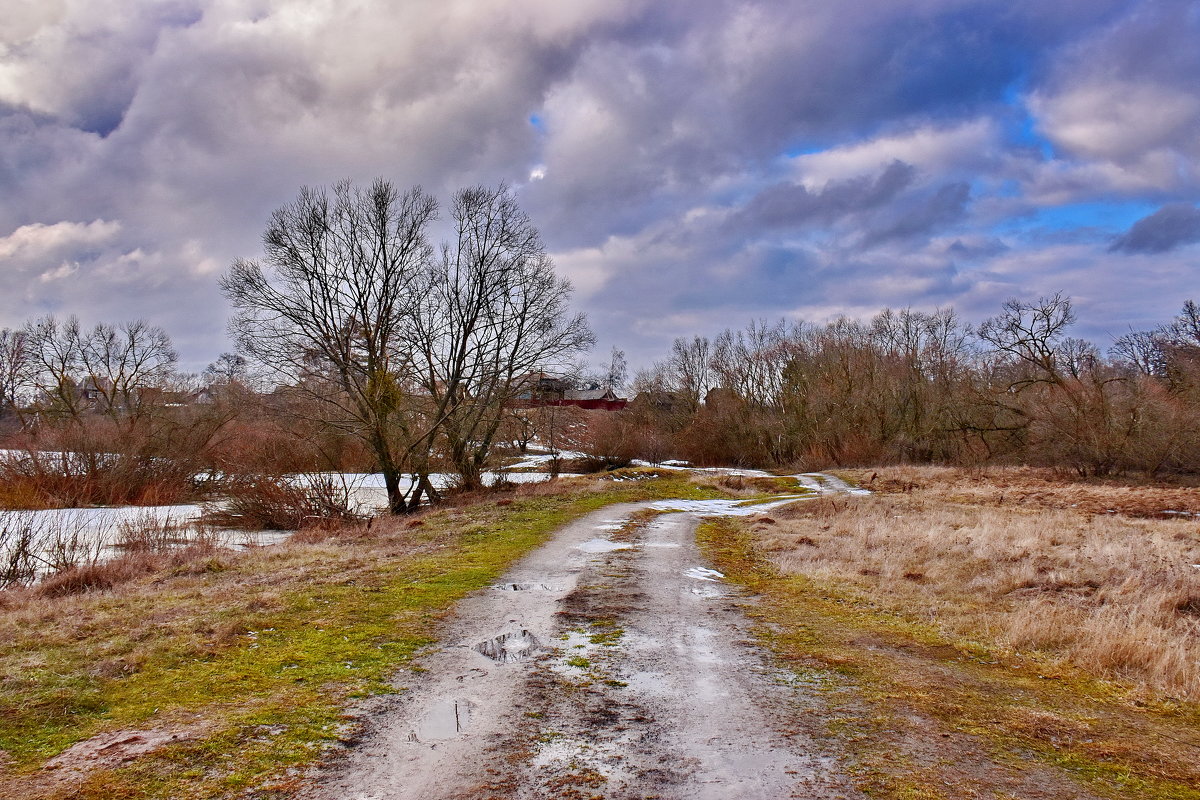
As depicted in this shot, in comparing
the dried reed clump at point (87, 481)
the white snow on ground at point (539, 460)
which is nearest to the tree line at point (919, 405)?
the white snow on ground at point (539, 460)

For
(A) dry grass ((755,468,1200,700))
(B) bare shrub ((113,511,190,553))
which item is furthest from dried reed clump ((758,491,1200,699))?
(B) bare shrub ((113,511,190,553))

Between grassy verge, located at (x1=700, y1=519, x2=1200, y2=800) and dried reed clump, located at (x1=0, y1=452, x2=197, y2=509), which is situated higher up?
dried reed clump, located at (x1=0, y1=452, x2=197, y2=509)

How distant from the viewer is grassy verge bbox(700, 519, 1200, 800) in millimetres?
3504

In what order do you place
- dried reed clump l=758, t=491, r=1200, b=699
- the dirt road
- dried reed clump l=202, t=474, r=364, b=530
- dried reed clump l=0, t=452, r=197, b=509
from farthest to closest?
1. dried reed clump l=0, t=452, r=197, b=509
2. dried reed clump l=202, t=474, r=364, b=530
3. dried reed clump l=758, t=491, r=1200, b=699
4. the dirt road

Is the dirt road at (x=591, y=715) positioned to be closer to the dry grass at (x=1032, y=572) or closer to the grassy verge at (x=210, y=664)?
the grassy verge at (x=210, y=664)

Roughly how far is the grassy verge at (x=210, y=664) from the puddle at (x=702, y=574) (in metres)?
2.77

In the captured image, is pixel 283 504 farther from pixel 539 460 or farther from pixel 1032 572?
pixel 539 460

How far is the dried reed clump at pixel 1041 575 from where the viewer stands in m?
5.73

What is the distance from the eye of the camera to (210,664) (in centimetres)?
513

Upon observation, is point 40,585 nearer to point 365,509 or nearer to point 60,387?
point 365,509

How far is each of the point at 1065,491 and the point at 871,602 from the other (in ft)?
67.7

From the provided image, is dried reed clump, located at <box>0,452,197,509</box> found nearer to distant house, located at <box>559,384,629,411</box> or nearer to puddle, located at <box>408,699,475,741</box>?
puddle, located at <box>408,699,475,741</box>

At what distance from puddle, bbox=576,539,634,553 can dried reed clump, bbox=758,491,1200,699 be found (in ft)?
8.82

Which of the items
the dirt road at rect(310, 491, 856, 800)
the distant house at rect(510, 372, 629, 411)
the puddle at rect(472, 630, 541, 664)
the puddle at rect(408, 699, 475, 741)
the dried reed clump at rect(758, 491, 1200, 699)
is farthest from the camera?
the distant house at rect(510, 372, 629, 411)
